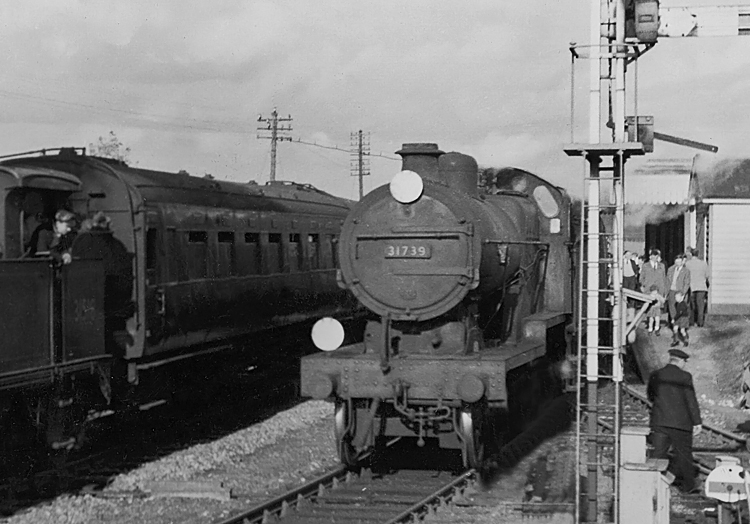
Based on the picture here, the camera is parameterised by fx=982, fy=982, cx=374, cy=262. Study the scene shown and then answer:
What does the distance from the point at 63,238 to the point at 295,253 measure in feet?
18.6

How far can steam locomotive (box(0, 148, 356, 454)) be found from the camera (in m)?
9.05

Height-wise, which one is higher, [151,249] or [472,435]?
[151,249]

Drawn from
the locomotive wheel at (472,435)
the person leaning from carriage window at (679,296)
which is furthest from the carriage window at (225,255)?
the person leaning from carriage window at (679,296)

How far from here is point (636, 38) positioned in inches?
305

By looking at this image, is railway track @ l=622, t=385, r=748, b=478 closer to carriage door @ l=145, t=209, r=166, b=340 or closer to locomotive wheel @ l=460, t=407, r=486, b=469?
locomotive wheel @ l=460, t=407, r=486, b=469

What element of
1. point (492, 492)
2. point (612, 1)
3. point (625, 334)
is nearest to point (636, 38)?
point (612, 1)

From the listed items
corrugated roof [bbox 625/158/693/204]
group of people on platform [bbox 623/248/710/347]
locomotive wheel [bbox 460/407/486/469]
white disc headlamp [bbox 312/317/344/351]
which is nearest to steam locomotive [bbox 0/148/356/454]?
white disc headlamp [bbox 312/317/344/351]

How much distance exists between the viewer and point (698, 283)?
19203mm

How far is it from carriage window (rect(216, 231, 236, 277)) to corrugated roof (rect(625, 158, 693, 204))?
13.5 metres

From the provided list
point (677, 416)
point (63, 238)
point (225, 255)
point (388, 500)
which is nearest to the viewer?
point (388, 500)

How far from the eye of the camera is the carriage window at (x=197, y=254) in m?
11.6

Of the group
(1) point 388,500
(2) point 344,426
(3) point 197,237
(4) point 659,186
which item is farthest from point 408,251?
(4) point 659,186

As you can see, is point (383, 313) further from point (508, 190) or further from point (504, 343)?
point (508, 190)

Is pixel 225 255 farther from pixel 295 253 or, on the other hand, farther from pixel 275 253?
pixel 295 253
